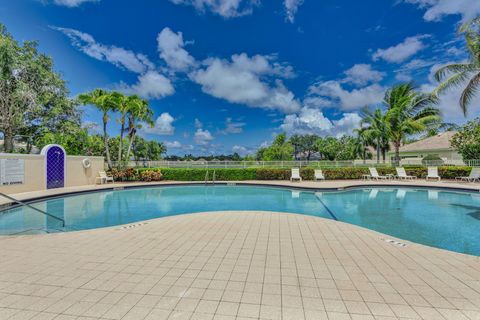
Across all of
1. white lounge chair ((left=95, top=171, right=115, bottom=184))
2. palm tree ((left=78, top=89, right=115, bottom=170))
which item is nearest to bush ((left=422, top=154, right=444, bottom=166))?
white lounge chair ((left=95, top=171, right=115, bottom=184))

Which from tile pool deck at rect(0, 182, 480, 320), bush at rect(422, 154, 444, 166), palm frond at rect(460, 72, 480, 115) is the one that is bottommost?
tile pool deck at rect(0, 182, 480, 320)

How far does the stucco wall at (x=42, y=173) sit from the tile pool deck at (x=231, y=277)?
830 centimetres

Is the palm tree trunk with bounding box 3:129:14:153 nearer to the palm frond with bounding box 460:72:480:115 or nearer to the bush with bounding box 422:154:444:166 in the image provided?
the palm frond with bounding box 460:72:480:115

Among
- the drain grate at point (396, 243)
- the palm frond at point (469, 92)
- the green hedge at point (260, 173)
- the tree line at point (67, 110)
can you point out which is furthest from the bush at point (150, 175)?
the palm frond at point (469, 92)

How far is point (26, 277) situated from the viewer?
2.80 meters

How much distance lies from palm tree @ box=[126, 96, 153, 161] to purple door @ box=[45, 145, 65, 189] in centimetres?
418

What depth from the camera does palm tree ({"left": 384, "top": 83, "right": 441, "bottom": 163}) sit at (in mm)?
17009

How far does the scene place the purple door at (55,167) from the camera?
11.8m

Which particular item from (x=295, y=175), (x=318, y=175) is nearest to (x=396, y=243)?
(x=295, y=175)

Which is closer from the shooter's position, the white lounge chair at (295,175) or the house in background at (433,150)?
the white lounge chair at (295,175)

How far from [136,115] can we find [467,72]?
17.6 meters

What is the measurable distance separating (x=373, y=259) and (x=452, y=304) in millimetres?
1090

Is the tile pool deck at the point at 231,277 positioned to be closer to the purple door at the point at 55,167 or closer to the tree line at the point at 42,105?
the purple door at the point at 55,167

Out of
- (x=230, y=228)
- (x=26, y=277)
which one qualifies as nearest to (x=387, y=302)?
(x=230, y=228)
